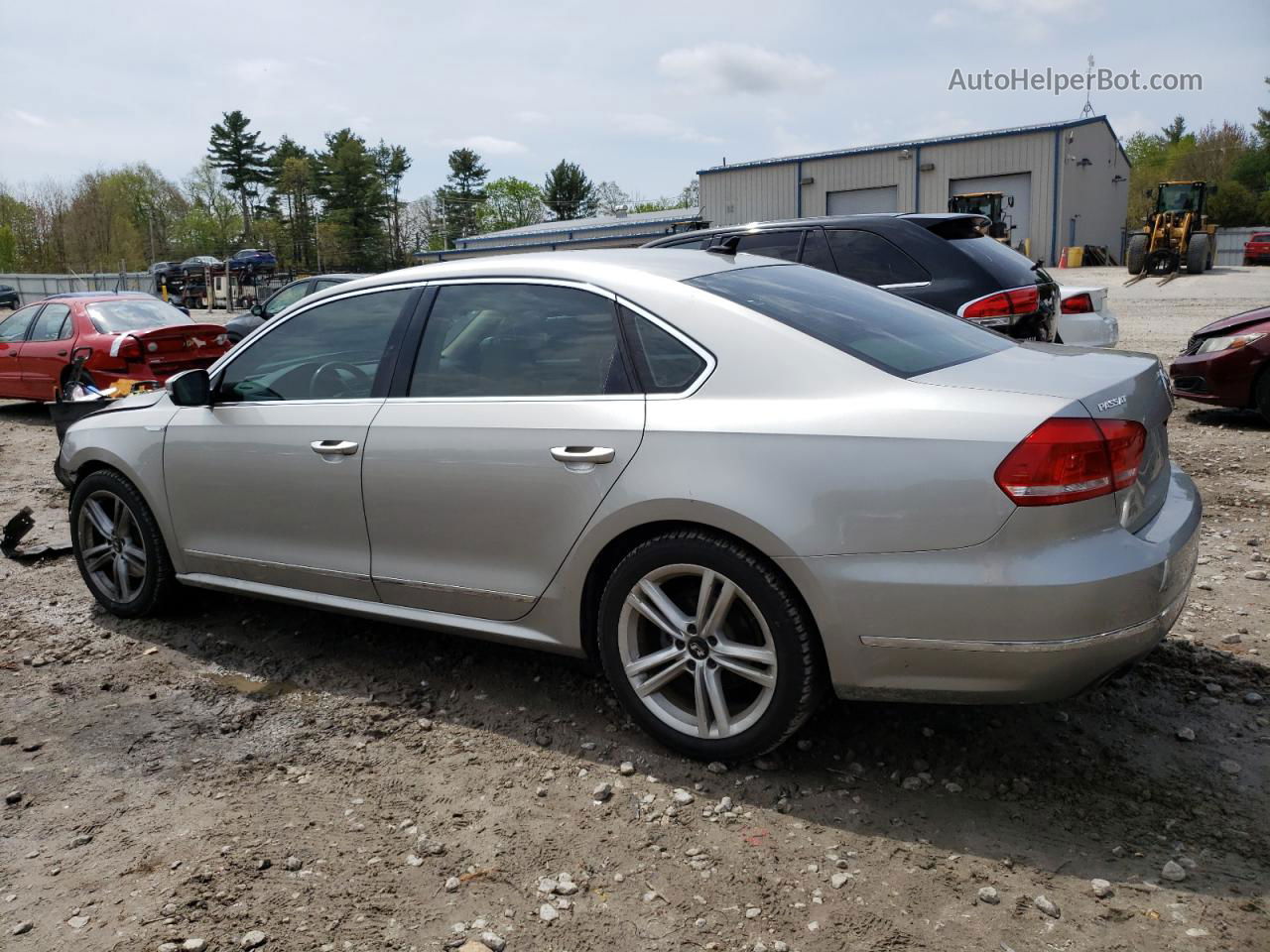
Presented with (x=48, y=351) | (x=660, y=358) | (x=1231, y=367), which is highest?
(x=660, y=358)

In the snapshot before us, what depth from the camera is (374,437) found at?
12.6 feet

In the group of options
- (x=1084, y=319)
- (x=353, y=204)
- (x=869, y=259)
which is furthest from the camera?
(x=353, y=204)

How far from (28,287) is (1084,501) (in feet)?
238

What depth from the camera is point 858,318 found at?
11.5 ft

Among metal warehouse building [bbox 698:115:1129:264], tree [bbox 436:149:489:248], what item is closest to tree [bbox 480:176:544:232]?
tree [bbox 436:149:489:248]

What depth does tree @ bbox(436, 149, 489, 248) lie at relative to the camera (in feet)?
281

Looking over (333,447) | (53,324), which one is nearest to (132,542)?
(333,447)

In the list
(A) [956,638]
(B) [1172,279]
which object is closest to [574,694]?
(A) [956,638]

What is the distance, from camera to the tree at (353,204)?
72.6 metres

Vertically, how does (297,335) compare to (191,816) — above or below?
above

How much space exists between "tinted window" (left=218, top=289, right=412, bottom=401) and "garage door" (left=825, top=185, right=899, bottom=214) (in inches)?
1505

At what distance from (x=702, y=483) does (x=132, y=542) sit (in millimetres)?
3181

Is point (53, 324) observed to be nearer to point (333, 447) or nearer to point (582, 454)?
point (333, 447)

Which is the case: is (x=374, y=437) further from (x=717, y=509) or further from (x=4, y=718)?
(x=4, y=718)
